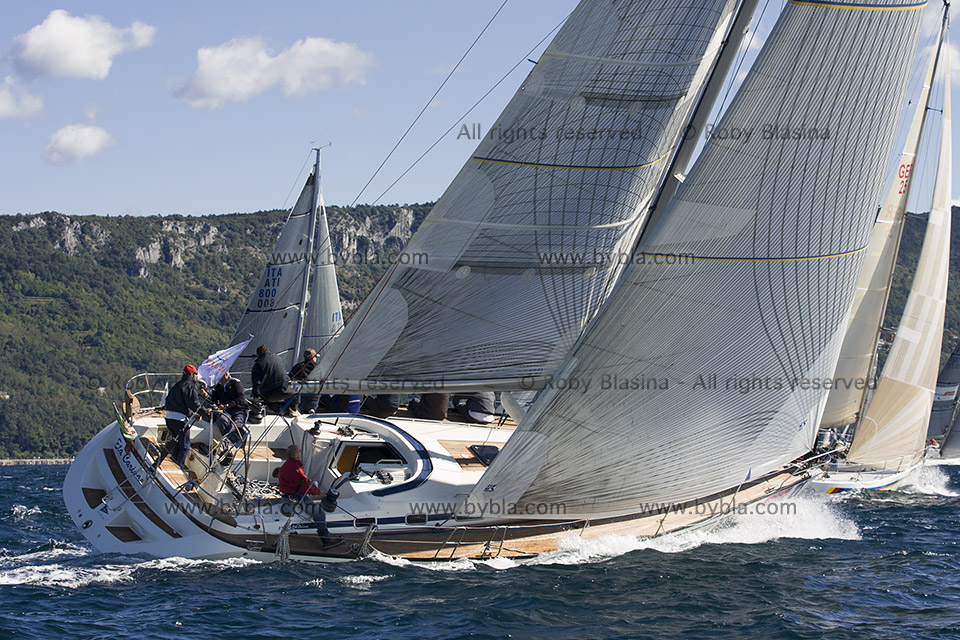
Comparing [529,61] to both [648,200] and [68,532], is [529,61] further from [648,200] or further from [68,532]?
[68,532]

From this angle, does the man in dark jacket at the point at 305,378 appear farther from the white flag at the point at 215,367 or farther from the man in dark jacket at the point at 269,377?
the white flag at the point at 215,367

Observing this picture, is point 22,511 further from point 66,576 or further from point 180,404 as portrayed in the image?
point 66,576

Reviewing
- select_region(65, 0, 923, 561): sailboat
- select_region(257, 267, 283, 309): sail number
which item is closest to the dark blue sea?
select_region(65, 0, 923, 561): sailboat

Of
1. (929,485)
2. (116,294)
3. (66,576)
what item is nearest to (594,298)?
(66,576)

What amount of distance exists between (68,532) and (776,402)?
10221mm

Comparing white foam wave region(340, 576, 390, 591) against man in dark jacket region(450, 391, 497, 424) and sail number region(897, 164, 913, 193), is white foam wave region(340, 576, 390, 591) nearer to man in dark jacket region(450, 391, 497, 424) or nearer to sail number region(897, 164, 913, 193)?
man in dark jacket region(450, 391, 497, 424)

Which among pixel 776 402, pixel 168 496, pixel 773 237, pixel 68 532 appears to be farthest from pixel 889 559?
pixel 68 532

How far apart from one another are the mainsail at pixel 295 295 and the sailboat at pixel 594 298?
11426 mm

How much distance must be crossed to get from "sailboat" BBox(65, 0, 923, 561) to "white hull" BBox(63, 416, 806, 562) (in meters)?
0.03

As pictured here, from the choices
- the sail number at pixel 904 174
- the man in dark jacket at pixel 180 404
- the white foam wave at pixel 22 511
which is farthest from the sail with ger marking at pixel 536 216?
the sail number at pixel 904 174

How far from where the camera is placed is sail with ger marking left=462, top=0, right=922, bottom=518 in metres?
10.8

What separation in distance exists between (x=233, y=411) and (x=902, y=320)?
48.1 feet

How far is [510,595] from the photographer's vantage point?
9586 millimetres

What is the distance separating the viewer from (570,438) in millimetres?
10836
